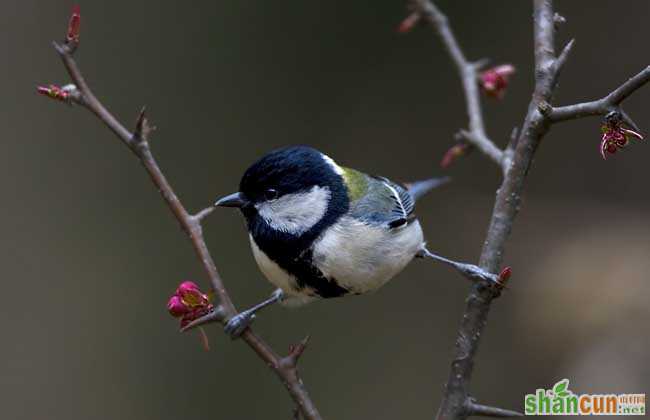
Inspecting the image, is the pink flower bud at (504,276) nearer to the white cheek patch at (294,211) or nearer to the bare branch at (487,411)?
the bare branch at (487,411)

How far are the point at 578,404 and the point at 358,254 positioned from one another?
0.94 meters

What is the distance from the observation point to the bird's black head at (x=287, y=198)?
2295 mm

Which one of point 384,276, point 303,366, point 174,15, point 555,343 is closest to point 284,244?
point 384,276

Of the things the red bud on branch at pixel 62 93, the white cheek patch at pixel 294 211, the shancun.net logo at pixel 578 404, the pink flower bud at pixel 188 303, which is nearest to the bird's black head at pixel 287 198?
the white cheek patch at pixel 294 211

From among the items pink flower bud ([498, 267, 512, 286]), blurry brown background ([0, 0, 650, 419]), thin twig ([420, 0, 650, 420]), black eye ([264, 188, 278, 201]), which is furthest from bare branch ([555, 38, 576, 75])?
blurry brown background ([0, 0, 650, 419])

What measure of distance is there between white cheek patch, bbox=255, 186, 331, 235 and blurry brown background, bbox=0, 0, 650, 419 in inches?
76.0

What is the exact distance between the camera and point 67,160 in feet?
14.2

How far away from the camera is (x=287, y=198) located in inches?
91.7

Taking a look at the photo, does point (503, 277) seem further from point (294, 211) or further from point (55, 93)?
point (55, 93)

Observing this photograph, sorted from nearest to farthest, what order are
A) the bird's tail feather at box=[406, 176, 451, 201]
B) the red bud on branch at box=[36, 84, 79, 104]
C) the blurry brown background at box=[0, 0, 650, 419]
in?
1. the red bud on branch at box=[36, 84, 79, 104]
2. the bird's tail feather at box=[406, 176, 451, 201]
3. the blurry brown background at box=[0, 0, 650, 419]

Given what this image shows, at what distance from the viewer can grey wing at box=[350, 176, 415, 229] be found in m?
2.41

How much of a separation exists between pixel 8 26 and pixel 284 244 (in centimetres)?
276

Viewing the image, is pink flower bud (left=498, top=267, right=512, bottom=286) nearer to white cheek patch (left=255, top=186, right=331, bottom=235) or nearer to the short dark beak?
white cheek patch (left=255, top=186, right=331, bottom=235)

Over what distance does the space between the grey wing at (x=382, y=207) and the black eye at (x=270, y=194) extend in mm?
241
